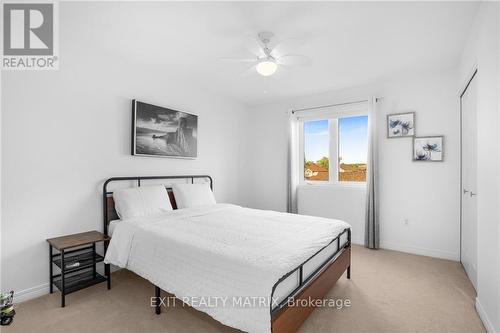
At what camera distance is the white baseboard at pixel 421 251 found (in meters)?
3.52

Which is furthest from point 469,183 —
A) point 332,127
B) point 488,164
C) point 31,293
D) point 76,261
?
point 31,293

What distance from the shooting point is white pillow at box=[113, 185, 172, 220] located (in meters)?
2.93

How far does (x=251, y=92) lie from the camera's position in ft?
15.1

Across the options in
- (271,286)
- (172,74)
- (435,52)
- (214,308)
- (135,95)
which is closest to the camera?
(271,286)

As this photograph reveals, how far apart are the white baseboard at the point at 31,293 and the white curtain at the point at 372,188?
166 inches

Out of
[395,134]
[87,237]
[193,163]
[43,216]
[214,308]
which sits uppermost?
[395,134]

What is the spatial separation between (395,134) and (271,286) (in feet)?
11.2

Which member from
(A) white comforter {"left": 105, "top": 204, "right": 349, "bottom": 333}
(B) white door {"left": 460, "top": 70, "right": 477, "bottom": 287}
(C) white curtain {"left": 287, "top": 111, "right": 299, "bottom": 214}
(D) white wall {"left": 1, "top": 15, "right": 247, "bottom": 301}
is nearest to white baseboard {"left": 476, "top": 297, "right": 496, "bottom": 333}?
(B) white door {"left": 460, "top": 70, "right": 477, "bottom": 287}

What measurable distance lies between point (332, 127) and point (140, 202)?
11.2 feet

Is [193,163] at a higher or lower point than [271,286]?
higher

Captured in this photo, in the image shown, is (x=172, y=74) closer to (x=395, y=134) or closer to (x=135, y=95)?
(x=135, y=95)

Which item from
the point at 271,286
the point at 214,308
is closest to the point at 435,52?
the point at 271,286

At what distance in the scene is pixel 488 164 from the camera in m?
1.98

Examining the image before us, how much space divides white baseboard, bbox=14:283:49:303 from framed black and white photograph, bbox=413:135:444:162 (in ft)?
Answer: 16.1
